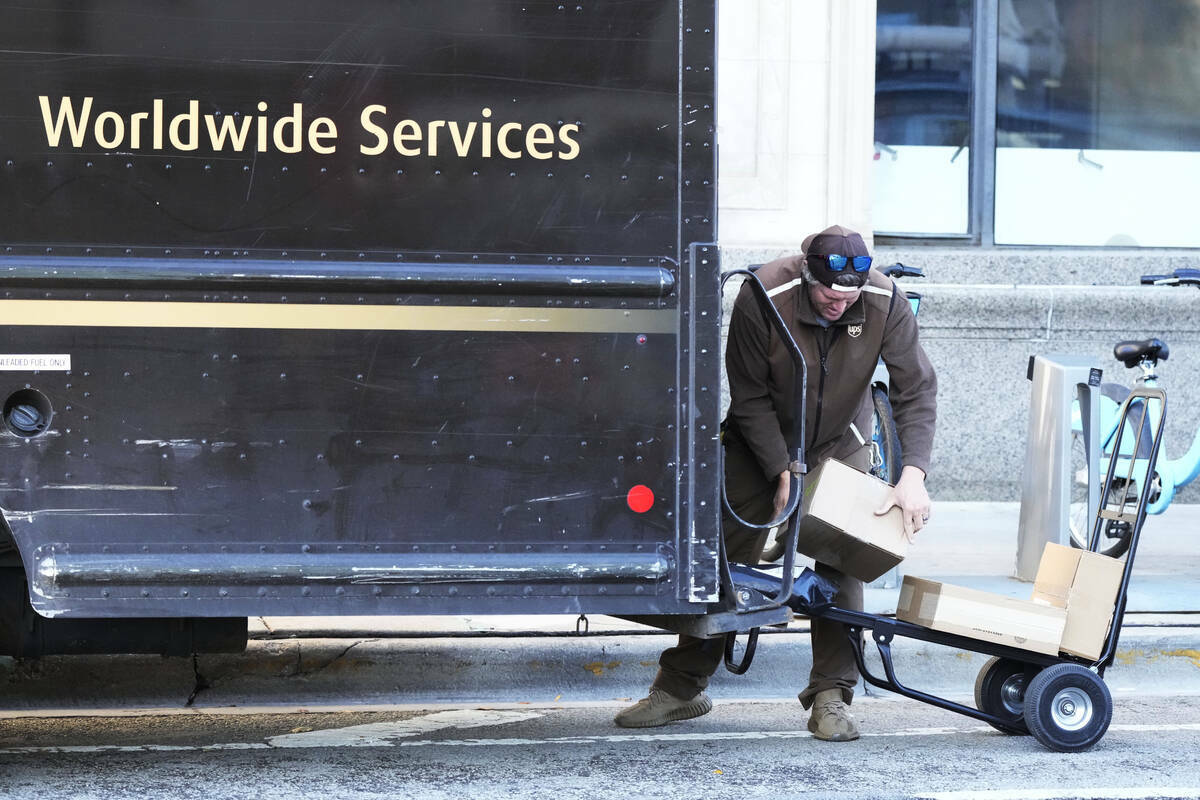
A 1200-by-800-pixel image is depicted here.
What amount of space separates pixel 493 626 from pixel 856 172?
477cm

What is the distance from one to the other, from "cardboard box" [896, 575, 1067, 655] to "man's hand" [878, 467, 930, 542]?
0.72ft

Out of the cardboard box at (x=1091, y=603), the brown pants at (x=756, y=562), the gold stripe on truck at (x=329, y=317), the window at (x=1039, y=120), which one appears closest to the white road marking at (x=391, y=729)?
the brown pants at (x=756, y=562)

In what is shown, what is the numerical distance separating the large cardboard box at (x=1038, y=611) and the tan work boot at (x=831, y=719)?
16.4 inches

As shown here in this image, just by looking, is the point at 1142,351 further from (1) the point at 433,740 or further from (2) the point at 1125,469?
(1) the point at 433,740

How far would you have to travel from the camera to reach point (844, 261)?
483 cm

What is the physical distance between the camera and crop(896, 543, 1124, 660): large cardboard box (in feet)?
16.2

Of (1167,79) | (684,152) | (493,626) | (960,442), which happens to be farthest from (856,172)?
(684,152)

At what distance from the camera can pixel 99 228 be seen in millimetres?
4109

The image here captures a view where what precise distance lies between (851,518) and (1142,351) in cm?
181

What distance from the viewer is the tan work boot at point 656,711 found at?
5344 mm

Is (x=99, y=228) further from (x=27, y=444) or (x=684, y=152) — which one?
(x=684, y=152)

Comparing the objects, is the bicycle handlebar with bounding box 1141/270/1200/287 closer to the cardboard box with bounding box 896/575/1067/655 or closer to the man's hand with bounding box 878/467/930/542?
the cardboard box with bounding box 896/575/1067/655

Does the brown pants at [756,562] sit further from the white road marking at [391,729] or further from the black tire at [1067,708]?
the white road marking at [391,729]

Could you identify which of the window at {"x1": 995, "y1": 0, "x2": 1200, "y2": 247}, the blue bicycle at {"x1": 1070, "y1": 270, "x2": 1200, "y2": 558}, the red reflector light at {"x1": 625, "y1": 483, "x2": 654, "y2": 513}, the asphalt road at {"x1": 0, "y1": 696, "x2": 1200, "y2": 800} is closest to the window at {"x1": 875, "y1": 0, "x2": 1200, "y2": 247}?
the window at {"x1": 995, "y1": 0, "x2": 1200, "y2": 247}
